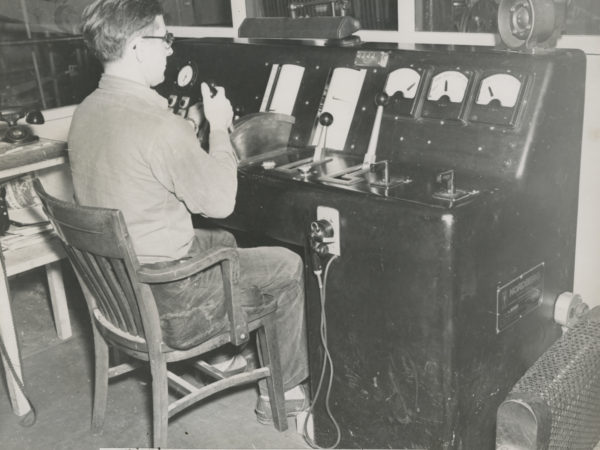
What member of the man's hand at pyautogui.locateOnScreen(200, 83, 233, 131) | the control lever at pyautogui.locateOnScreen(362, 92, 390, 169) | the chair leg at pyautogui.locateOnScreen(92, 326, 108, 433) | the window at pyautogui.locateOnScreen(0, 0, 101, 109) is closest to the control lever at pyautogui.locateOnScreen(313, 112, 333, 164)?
the control lever at pyautogui.locateOnScreen(362, 92, 390, 169)

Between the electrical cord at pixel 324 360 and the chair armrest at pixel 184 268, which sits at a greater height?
the chair armrest at pixel 184 268

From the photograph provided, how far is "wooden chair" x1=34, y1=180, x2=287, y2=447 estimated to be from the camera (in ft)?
6.24

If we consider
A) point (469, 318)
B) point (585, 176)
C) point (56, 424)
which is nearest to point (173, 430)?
point (56, 424)

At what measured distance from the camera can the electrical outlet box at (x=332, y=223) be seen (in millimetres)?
2068

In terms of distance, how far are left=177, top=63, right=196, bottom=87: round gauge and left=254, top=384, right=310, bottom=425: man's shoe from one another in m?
1.40

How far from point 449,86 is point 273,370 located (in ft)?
3.65

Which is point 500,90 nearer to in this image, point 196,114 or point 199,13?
point 196,114

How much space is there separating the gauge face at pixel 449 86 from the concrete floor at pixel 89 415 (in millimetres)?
1276

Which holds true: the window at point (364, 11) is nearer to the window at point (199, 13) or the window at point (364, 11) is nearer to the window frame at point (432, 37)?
the window frame at point (432, 37)

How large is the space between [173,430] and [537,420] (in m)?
1.31

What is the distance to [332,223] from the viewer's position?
208cm

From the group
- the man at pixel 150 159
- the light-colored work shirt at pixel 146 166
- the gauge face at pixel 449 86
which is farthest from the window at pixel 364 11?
the light-colored work shirt at pixel 146 166

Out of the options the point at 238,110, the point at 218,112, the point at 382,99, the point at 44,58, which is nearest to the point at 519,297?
the point at 382,99

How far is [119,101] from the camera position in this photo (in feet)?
6.66
